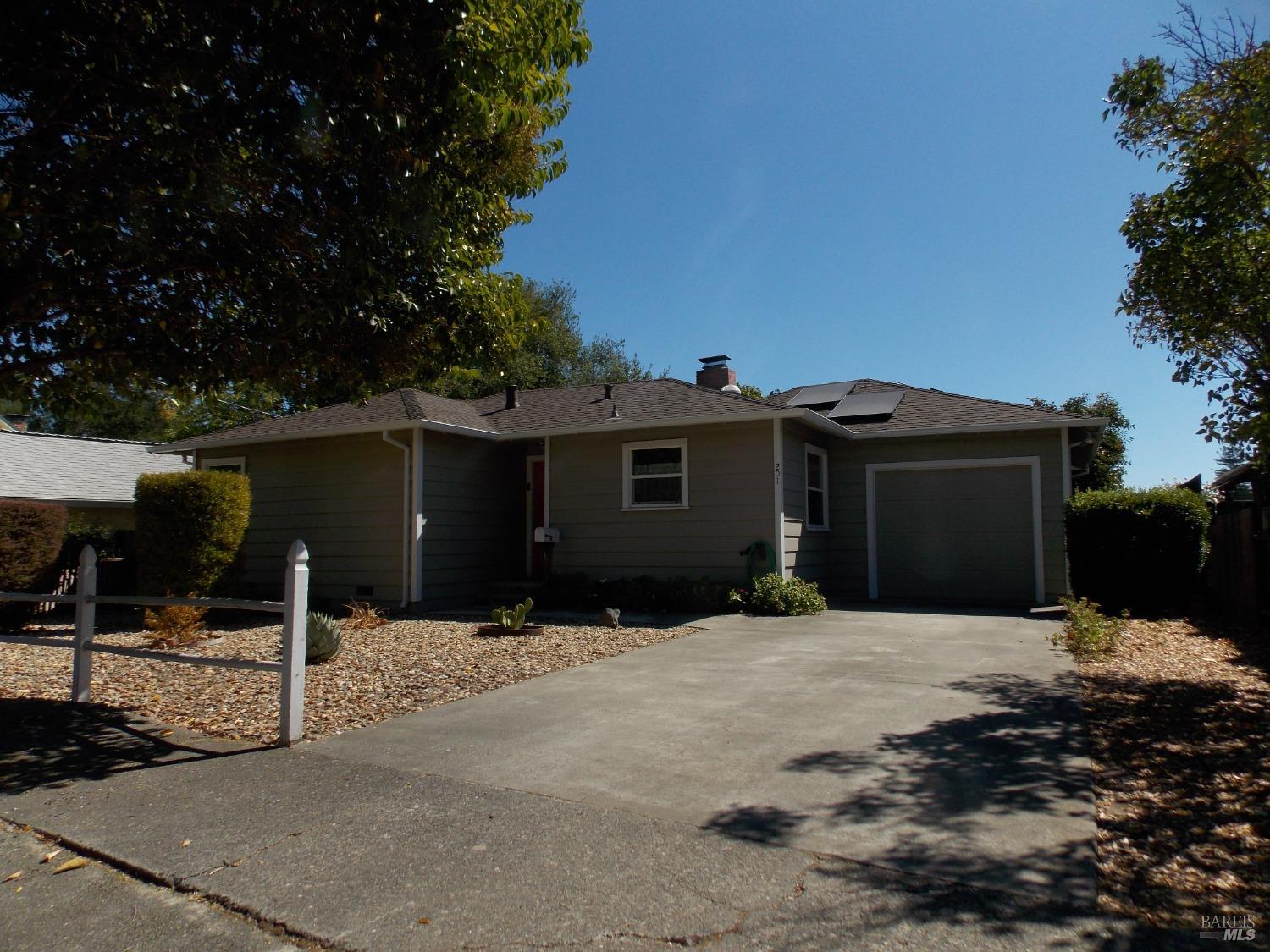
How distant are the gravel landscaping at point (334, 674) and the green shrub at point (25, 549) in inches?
59.3

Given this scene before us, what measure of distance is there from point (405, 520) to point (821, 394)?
8.57m

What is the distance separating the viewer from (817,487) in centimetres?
1416

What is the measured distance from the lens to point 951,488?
13516 mm

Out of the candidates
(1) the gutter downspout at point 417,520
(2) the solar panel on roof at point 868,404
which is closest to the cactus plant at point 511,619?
(1) the gutter downspout at point 417,520

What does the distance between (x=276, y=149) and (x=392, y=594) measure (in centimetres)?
848

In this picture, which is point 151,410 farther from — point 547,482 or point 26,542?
point 547,482

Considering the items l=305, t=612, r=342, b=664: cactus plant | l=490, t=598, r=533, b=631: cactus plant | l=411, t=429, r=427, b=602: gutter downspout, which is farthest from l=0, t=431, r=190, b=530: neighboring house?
l=305, t=612, r=342, b=664: cactus plant

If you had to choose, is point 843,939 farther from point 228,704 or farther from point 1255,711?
point 228,704

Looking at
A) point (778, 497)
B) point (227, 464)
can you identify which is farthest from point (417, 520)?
point (778, 497)

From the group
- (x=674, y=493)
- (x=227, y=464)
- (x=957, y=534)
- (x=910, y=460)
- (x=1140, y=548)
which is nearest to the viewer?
(x=1140, y=548)

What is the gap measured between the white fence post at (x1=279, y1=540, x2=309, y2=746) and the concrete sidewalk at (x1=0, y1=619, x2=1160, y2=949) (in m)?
0.27

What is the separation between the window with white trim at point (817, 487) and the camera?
1380 cm

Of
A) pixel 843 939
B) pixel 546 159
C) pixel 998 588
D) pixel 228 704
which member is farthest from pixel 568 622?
pixel 843 939

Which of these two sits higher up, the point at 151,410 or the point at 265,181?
the point at 151,410
